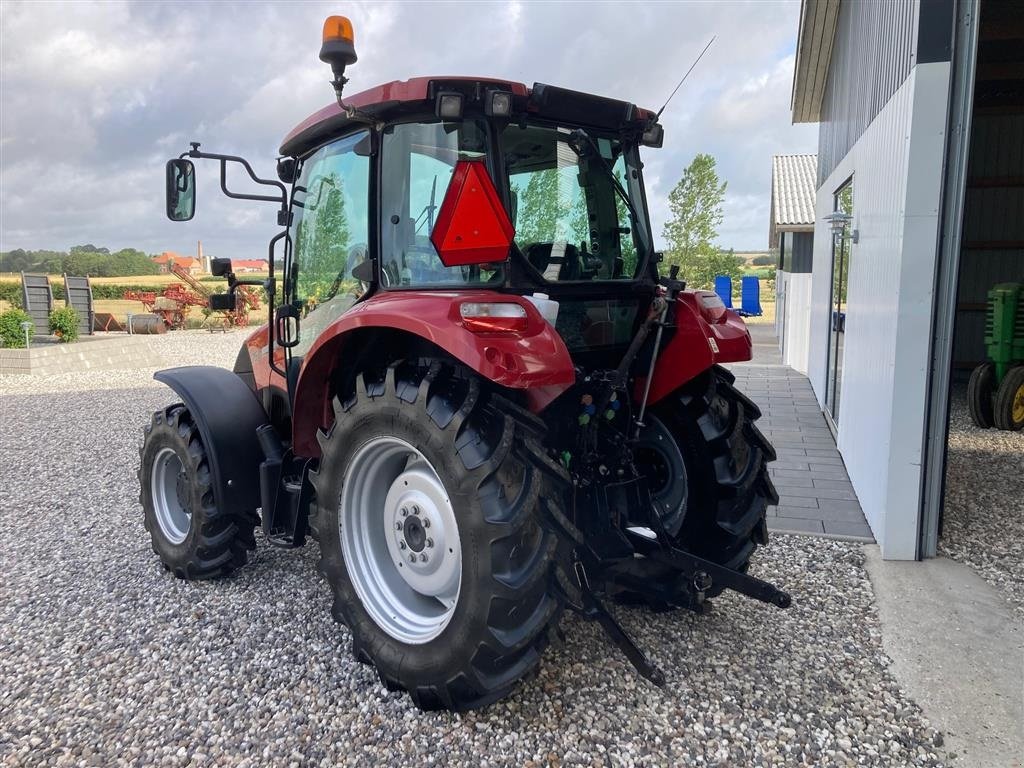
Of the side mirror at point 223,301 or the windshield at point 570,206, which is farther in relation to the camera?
the side mirror at point 223,301

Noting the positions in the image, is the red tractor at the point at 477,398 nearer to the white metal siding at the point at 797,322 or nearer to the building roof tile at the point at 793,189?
the white metal siding at the point at 797,322

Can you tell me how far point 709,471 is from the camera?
320 centimetres

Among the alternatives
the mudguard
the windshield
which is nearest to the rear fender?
the windshield

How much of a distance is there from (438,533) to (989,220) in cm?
1148

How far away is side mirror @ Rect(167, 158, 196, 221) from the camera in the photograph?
3453mm

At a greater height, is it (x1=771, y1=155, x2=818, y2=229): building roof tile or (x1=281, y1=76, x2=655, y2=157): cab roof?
(x1=771, y1=155, x2=818, y2=229): building roof tile

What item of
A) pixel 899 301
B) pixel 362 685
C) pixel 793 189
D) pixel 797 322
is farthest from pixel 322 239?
pixel 793 189

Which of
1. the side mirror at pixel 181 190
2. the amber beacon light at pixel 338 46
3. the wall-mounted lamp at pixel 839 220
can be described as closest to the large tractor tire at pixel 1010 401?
the wall-mounted lamp at pixel 839 220

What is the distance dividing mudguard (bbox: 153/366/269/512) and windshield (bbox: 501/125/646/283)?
1.76 m

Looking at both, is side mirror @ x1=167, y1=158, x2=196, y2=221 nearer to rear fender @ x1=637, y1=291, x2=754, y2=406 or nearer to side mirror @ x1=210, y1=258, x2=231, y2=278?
side mirror @ x1=210, y1=258, x2=231, y2=278

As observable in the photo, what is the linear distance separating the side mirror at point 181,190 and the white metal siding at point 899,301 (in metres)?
3.63

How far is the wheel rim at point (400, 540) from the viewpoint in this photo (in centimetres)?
275

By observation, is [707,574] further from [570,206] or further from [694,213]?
[694,213]

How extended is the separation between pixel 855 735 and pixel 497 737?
47.4 inches
